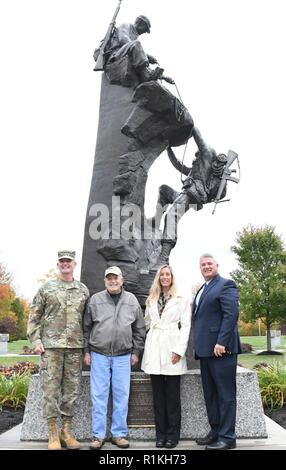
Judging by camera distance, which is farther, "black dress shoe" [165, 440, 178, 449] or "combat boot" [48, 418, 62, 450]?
"black dress shoe" [165, 440, 178, 449]

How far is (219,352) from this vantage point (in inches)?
186

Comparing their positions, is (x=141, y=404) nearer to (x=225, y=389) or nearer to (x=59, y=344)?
(x=225, y=389)

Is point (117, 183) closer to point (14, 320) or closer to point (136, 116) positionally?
point (136, 116)

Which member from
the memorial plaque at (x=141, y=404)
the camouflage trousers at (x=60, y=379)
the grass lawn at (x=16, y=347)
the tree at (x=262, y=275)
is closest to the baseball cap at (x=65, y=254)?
the camouflage trousers at (x=60, y=379)

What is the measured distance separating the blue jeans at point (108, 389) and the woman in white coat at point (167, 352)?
238 millimetres

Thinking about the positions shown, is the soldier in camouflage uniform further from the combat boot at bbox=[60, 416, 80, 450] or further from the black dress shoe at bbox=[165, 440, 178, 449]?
the black dress shoe at bbox=[165, 440, 178, 449]

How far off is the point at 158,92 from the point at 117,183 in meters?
1.32

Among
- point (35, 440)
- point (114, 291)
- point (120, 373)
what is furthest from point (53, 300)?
point (35, 440)

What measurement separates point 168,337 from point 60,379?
1092mm

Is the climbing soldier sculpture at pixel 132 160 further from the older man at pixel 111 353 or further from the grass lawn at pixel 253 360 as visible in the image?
the grass lawn at pixel 253 360

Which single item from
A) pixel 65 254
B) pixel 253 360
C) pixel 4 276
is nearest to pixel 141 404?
pixel 65 254

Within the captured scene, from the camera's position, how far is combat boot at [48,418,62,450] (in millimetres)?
4891

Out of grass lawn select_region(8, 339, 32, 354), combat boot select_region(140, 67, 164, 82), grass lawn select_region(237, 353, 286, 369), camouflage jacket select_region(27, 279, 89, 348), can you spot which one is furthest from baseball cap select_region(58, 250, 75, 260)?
grass lawn select_region(8, 339, 32, 354)

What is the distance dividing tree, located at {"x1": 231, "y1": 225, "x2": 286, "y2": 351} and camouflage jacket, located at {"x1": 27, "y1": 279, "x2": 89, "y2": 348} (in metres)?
17.9
